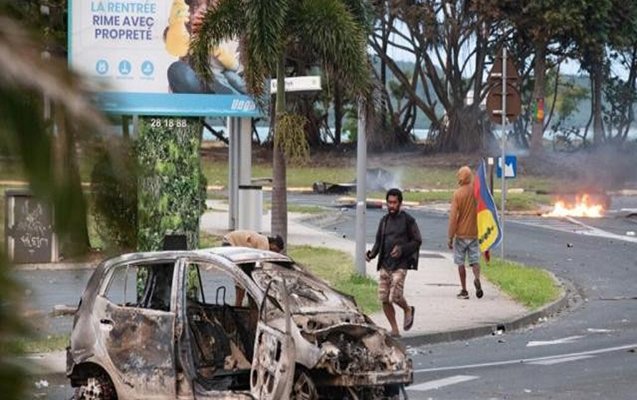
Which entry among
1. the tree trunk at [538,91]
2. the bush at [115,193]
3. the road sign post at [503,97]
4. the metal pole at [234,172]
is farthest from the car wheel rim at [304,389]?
the tree trunk at [538,91]

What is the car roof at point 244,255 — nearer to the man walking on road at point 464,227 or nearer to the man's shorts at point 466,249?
the man walking on road at point 464,227

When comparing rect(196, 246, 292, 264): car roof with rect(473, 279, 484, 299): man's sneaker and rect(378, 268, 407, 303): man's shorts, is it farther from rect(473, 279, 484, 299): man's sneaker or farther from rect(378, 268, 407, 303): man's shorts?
rect(473, 279, 484, 299): man's sneaker

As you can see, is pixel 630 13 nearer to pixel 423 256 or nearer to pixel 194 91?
pixel 423 256

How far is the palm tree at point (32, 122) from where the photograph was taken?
1394 mm

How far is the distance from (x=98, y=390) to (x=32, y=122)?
9.45 metres

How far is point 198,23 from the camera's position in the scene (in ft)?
65.9

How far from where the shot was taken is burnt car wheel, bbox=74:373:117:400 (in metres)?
10.6

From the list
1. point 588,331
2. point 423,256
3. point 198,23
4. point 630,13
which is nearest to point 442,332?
point 588,331

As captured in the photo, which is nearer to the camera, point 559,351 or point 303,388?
point 303,388

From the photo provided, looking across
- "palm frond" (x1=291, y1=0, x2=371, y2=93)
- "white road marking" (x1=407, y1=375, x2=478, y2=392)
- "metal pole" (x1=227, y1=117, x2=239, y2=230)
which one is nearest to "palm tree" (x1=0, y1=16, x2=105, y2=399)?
"white road marking" (x1=407, y1=375, x2=478, y2=392)

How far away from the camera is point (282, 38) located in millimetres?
19484

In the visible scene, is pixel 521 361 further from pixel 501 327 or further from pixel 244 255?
pixel 244 255

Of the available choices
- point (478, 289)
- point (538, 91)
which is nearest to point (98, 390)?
point (478, 289)

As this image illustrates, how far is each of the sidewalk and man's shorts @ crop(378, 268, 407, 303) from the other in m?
0.47
